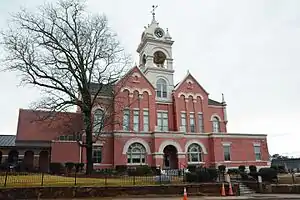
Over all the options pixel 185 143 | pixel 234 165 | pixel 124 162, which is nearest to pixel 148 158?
pixel 124 162

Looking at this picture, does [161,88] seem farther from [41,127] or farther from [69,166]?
[69,166]

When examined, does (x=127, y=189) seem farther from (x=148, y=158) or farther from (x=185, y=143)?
(x=185, y=143)

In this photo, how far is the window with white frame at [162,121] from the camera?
4138 centimetres

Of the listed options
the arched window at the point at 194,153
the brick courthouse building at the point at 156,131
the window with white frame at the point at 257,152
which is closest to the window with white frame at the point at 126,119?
the brick courthouse building at the point at 156,131

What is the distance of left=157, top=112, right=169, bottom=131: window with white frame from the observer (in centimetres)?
4138

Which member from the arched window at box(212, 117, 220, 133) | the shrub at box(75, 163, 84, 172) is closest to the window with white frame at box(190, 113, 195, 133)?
the arched window at box(212, 117, 220, 133)

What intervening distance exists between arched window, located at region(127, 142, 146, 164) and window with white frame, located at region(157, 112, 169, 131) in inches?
206

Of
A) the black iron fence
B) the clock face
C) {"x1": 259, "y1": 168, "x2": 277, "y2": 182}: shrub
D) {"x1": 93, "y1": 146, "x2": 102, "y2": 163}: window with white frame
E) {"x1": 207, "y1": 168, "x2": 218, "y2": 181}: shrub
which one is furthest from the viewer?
the clock face

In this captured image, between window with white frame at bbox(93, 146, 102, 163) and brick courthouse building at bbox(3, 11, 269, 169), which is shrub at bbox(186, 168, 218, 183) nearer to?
brick courthouse building at bbox(3, 11, 269, 169)

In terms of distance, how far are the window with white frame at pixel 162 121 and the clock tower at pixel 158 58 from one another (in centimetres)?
232

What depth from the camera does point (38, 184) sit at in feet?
62.6

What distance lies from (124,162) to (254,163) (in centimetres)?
1943

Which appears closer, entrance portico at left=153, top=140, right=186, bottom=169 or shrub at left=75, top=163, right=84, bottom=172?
shrub at left=75, top=163, right=84, bottom=172

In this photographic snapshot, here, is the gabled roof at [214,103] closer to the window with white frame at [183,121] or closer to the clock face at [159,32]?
the window with white frame at [183,121]
